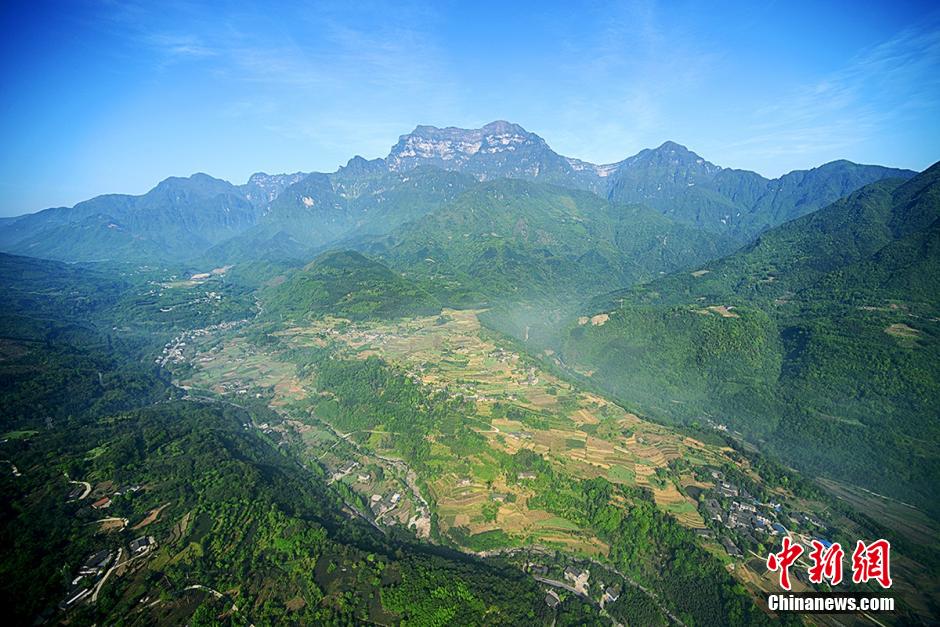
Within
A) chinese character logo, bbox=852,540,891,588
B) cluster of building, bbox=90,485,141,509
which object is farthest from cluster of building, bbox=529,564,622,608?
cluster of building, bbox=90,485,141,509

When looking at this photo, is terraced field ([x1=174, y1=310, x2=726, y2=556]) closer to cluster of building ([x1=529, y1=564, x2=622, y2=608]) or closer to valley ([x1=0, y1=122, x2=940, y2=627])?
valley ([x1=0, y1=122, x2=940, y2=627])

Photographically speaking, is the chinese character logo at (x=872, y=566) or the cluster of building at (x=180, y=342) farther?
the cluster of building at (x=180, y=342)

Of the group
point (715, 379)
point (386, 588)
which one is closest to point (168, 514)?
point (386, 588)

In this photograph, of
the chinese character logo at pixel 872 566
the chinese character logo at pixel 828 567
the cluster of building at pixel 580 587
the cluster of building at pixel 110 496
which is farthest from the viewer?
the cluster of building at pixel 110 496

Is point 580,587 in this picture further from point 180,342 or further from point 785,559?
point 180,342

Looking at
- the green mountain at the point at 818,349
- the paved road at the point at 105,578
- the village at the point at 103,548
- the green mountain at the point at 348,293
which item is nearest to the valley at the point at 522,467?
the green mountain at the point at 818,349

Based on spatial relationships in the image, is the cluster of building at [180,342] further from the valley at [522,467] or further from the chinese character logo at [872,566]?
the chinese character logo at [872,566]

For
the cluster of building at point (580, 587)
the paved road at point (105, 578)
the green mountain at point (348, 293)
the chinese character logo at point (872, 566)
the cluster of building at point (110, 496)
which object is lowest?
the cluster of building at point (580, 587)
